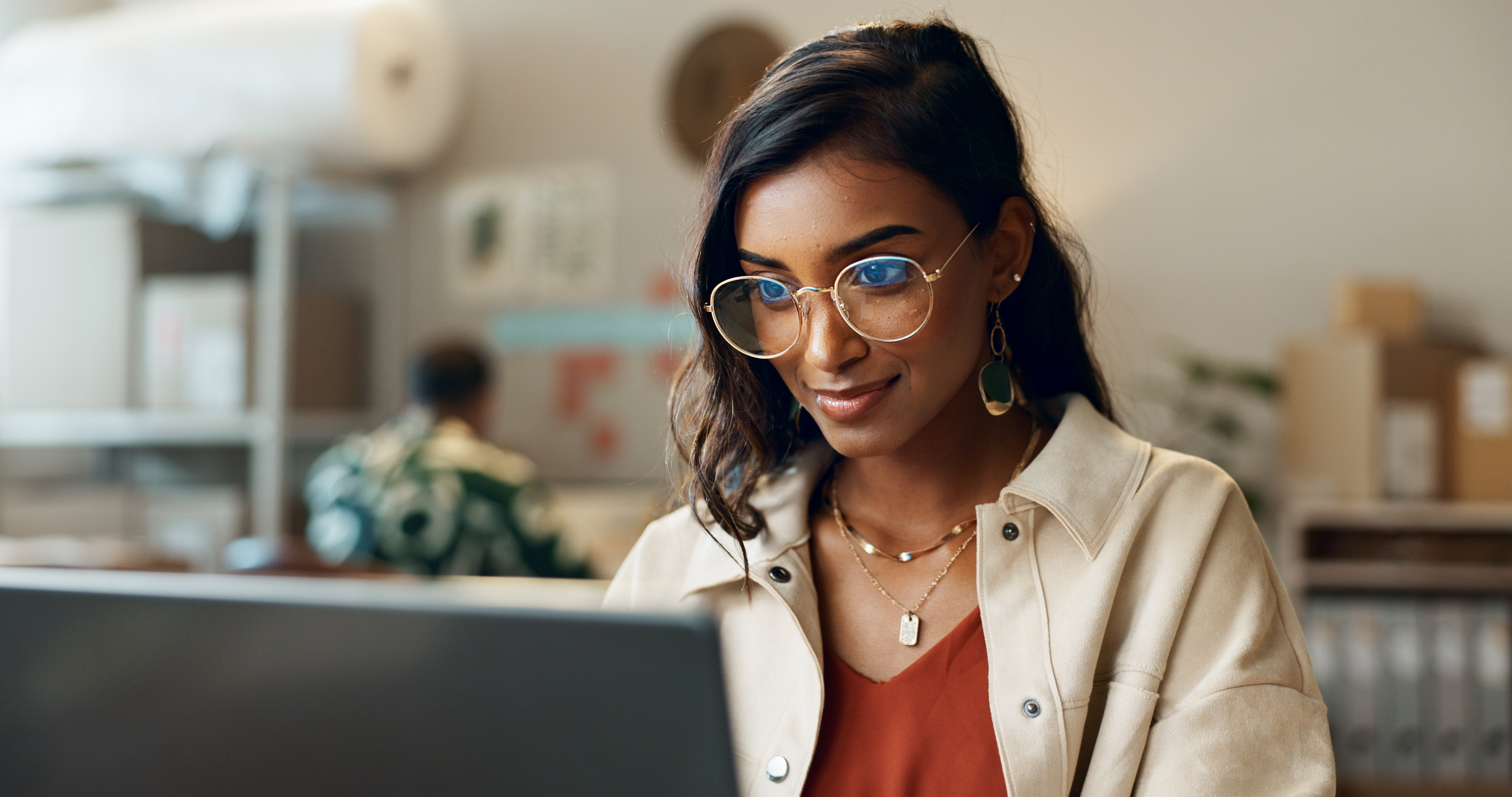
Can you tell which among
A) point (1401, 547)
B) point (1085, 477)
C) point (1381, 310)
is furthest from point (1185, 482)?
point (1381, 310)

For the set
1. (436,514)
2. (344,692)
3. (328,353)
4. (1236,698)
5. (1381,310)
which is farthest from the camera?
(328,353)

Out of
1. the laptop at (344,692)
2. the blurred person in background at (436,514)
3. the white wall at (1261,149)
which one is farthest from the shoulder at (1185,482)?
the white wall at (1261,149)

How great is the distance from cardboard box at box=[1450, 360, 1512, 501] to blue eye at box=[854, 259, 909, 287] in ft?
8.21

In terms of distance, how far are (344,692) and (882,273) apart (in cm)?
55

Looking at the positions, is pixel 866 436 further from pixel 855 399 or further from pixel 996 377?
pixel 996 377

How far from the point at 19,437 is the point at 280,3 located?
1.67 m

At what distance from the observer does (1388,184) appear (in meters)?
3.17

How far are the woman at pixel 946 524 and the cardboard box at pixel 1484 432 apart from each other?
2266mm

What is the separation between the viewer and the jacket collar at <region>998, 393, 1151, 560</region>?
0.95 m

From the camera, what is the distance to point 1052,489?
97 cm

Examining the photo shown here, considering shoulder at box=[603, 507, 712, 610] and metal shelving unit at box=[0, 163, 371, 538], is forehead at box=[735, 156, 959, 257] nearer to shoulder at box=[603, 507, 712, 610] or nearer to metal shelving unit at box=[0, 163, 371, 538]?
shoulder at box=[603, 507, 712, 610]

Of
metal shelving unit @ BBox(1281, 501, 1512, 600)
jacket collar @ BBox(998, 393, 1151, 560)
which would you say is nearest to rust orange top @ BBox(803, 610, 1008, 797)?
jacket collar @ BBox(998, 393, 1151, 560)

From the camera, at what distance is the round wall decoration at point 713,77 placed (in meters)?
3.69

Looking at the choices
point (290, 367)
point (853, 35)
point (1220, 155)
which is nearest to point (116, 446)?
point (290, 367)
